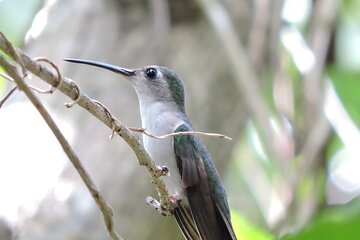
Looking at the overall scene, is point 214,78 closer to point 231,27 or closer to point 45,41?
point 231,27

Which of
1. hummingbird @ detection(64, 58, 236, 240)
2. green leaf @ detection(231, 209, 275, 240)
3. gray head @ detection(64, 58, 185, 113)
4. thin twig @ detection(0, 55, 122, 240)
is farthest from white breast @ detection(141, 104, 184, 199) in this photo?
green leaf @ detection(231, 209, 275, 240)

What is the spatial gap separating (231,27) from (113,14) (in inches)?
23.9

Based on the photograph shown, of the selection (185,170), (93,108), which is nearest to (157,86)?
(185,170)

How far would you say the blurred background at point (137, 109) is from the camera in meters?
2.97

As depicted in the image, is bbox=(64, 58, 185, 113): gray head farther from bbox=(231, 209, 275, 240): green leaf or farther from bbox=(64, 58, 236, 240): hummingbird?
bbox=(231, 209, 275, 240): green leaf

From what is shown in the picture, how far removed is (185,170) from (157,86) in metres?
0.82

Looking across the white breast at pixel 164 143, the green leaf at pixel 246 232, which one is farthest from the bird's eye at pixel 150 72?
the green leaf at pixel 246 232

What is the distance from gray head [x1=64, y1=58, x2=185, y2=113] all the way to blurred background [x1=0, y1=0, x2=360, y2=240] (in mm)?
207

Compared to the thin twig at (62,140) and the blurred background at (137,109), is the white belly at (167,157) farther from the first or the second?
the thin twig at (62,140)

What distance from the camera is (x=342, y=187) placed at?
15.4ft

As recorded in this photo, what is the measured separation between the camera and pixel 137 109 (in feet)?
10.6

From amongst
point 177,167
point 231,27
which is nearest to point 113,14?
point 231,27

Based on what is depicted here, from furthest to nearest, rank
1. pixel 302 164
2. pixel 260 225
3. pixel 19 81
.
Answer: pixel 260 225 → pixel 302 164 → pixel 19 81

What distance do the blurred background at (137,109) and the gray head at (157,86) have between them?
0.68 feet
